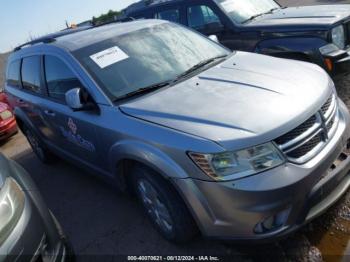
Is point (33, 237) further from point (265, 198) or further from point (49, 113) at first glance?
point (49, 113)

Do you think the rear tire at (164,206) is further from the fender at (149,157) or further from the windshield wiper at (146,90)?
the windshield wiper at (146,90)

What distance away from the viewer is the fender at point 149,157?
2.56 meters

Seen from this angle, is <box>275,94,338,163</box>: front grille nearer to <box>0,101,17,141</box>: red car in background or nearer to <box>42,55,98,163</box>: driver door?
<box>42,55,98,163</box>: driver door

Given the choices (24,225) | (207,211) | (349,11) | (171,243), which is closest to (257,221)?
(207,211)

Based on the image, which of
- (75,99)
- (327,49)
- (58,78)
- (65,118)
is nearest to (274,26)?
(327,49)

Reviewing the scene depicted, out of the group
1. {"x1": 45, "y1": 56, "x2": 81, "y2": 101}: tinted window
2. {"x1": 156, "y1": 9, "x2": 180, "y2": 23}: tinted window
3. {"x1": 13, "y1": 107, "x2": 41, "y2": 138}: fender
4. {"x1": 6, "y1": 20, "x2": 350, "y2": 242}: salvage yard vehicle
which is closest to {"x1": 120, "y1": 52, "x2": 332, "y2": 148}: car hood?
{"x1": 6, "y1": 20, "x2": 350, "y2": 242}: salvage yard vehicle

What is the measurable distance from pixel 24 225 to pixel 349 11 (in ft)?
16.8

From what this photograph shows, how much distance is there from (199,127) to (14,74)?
3.91 metres

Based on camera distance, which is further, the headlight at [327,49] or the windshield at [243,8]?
the windshield at [243,8]

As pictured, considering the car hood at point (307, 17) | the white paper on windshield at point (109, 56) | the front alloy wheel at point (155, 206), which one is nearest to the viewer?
the front alloy wheel at point (155, 206)

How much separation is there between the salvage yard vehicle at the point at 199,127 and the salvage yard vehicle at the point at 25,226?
75 centimetres

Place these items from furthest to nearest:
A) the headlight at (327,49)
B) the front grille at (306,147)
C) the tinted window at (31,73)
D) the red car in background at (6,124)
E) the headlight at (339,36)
→ the red car in background at (6,124)
the headlight at (339,36)
the headlight at (327,49)
the tinted window at (31,73)
the front grille at (306,147)

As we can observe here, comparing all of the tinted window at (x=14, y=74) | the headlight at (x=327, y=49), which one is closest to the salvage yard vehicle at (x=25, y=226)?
the tinted window at (x=14, y=74)

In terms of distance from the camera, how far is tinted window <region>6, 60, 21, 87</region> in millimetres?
5214
